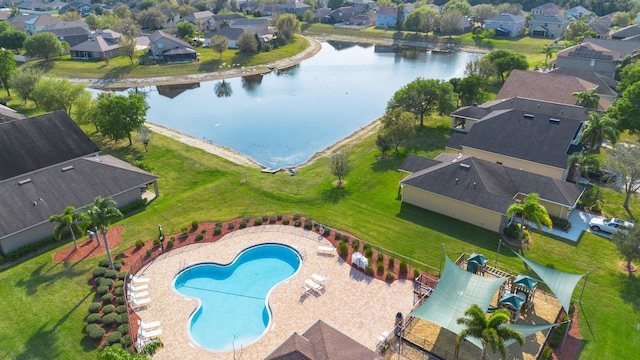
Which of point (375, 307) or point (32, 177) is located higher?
point (32, 177)

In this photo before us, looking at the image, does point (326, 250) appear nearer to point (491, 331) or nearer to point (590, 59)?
point (491, 331)

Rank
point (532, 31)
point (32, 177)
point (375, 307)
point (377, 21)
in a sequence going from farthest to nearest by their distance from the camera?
point (377, 21) → point (532, 31) → point (32, 177) → point (375, 307)

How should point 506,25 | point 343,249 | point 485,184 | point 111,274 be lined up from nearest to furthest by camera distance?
point 111,274
point 343,249
point 485,184
point 506,25

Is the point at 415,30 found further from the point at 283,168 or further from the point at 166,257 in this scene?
the point at 166,257

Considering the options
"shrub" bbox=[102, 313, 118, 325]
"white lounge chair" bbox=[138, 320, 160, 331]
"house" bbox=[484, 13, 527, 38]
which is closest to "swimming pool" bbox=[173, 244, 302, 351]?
"white lounge chair" bbox=[138, 320, 160, 331]

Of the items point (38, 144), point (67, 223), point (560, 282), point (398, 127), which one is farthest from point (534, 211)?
point (38, 144)

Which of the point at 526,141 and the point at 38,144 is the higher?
the point at 38,144

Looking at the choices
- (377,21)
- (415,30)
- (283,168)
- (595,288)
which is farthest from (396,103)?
(377,21)

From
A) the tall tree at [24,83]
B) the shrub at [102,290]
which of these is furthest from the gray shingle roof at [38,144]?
the tall tree at [24,83]
